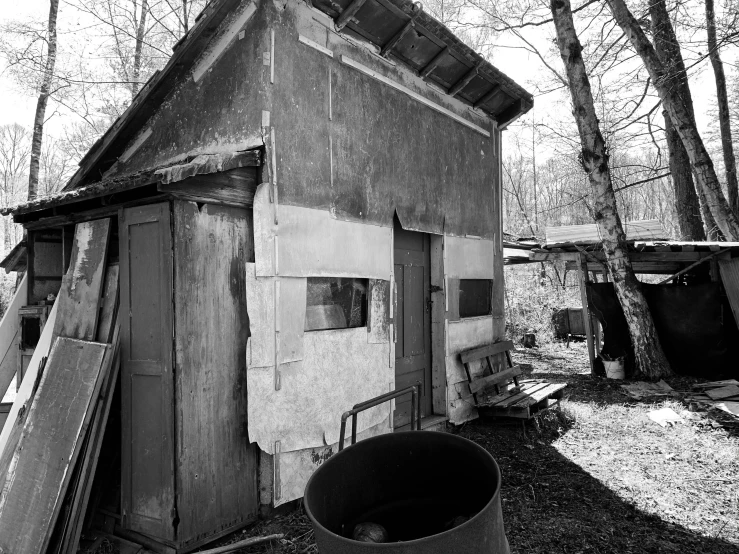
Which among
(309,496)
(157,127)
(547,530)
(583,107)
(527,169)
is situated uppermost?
(527,169)

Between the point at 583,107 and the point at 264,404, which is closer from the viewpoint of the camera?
the point at 264,404

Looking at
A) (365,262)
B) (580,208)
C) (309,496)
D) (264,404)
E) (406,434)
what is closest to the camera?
(309,496)

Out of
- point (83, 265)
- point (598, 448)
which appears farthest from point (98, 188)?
point (598, 448)

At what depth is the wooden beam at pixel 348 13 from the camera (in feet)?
16.8

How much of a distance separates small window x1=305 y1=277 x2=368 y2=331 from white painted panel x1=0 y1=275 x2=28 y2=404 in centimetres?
342

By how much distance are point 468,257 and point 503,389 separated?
224cm

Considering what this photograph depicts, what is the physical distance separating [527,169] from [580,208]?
434cm

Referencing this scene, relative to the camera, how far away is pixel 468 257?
24.9 ft

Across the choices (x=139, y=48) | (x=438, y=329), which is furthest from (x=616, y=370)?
(x=139, y=48)

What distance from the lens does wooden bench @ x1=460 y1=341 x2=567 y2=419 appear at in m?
7.17

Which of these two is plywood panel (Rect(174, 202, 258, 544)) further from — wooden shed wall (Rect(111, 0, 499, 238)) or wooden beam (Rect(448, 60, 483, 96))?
wooden beam (Rect(448, 60, 483, 96))

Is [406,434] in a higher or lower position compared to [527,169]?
lower

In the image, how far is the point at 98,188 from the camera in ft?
13.5

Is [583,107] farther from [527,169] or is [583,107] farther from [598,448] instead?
[527,169]
